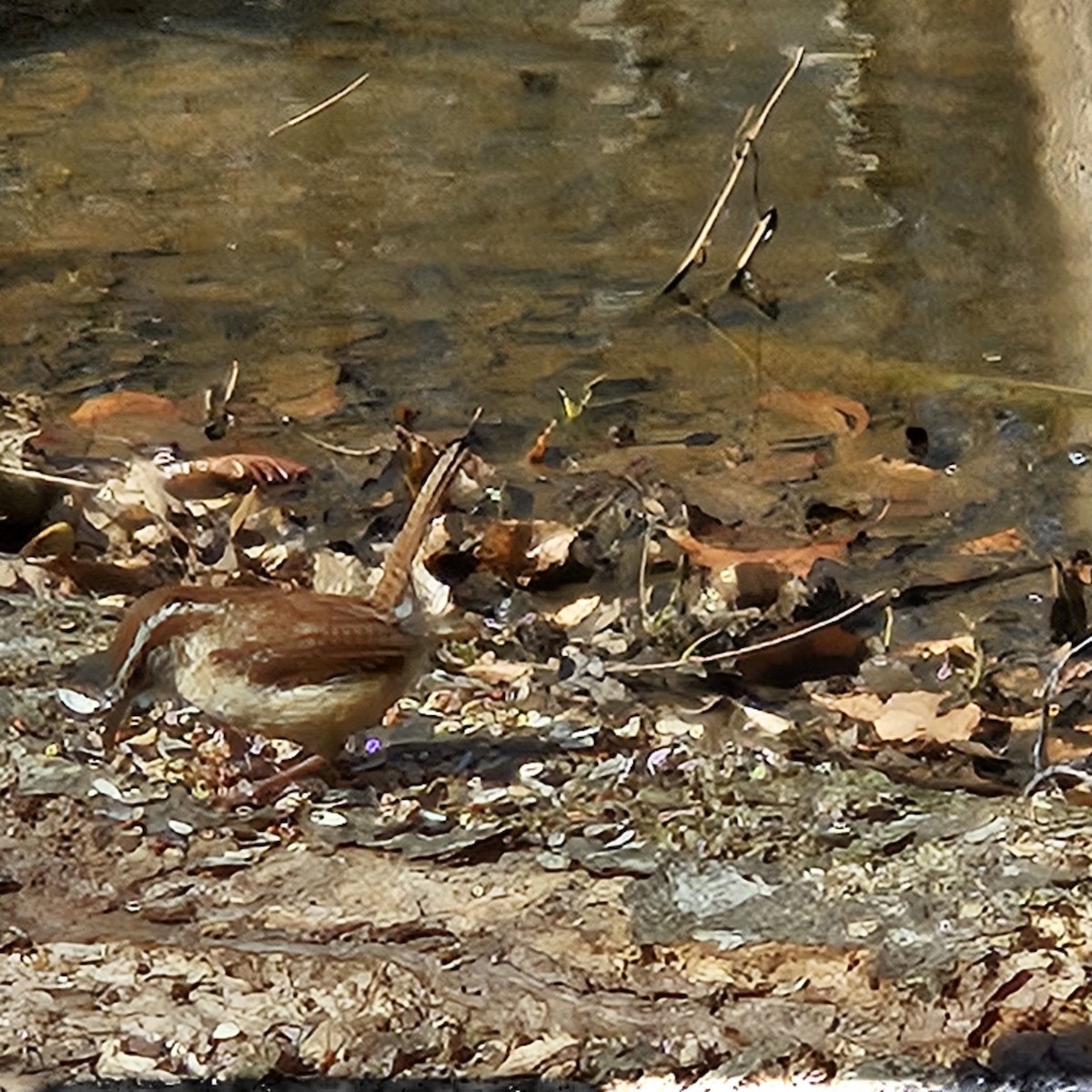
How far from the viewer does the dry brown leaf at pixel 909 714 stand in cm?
142

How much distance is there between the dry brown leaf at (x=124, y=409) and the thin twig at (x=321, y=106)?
23.7 inches

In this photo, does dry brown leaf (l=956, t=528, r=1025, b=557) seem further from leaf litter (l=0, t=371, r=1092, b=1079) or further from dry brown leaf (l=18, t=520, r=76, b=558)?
dry brown leaf (l=18, t=520, r=76, b=558)

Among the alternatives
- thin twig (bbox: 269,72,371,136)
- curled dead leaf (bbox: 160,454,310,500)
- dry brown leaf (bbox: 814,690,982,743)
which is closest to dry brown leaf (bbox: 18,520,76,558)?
curled dead leaf (bbox: 160,454,310,500)

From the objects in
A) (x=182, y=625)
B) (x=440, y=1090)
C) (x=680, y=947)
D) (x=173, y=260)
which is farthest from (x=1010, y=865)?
(x=173, y=260)

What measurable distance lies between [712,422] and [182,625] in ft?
2.00

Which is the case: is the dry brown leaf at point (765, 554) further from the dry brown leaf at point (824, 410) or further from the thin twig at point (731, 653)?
the dry brown leaf at point (824, 410)

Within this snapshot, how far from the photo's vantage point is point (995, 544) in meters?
1.65

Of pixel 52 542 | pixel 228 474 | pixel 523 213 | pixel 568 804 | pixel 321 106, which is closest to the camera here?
pixel 568 804

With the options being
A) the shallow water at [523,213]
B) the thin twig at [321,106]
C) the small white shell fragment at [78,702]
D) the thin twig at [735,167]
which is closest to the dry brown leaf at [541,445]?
the shallow water at [523,213]

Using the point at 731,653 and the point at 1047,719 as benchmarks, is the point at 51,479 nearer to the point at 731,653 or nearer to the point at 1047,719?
the point at 731,653

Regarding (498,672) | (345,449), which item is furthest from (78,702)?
(345,449)

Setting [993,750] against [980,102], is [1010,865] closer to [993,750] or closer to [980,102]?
[993,750]

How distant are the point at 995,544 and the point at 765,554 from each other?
0.64ft

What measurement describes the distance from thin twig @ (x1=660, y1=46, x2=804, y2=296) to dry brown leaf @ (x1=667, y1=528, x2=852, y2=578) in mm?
515
